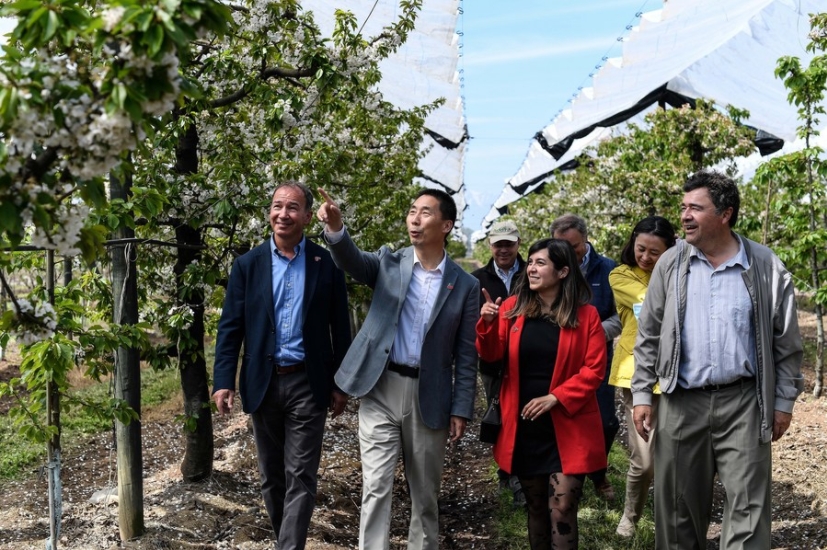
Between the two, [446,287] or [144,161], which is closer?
[446,287]

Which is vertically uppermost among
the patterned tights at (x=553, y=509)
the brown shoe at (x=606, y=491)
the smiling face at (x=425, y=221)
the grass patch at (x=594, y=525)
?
the smiling face at (x=425, y=221)

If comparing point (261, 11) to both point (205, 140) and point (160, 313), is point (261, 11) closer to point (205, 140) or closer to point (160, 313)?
point (205, 140)

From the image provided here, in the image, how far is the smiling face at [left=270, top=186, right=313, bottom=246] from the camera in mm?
4910

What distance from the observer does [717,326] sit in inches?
170

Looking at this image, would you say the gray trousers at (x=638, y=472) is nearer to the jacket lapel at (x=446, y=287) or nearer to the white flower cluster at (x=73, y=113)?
the jacket lapel at (x=446, y=287)

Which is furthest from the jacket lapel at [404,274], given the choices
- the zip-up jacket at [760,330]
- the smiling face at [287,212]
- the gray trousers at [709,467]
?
the gray trousers at [709,467]

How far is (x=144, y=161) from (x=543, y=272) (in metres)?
2.99

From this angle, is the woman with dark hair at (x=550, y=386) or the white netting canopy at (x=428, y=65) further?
the white netting canopy at (x=428, y=65)

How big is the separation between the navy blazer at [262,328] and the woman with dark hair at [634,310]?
1.90 metres

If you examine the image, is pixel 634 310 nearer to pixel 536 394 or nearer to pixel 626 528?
pixel 536 394

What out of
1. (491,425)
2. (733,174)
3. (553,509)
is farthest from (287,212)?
(733,174)

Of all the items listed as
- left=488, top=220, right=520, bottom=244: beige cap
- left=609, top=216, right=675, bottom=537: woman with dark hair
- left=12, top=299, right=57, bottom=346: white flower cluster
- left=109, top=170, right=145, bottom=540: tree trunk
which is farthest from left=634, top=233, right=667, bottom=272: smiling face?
left=12, top=299, right=57, bottom=346: white flower cluster

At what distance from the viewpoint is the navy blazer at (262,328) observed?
491cm

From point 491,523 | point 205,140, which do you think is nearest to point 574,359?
point 491,523
